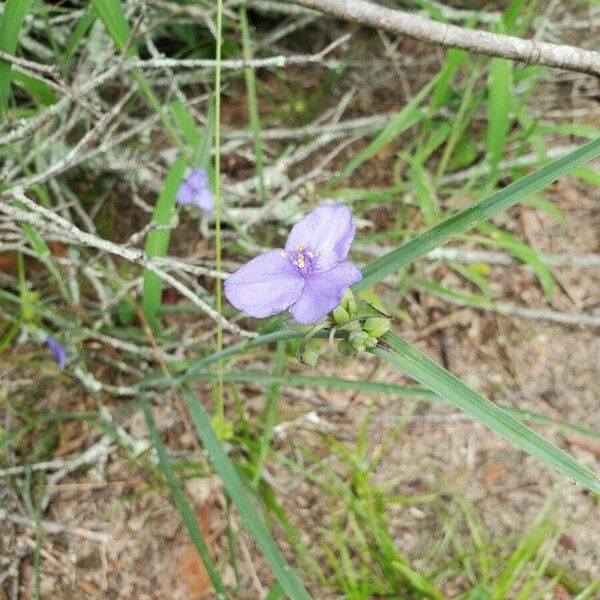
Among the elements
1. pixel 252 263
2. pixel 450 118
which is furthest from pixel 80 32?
pixel 450 118

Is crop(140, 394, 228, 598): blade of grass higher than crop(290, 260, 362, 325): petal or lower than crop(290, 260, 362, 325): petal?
lower

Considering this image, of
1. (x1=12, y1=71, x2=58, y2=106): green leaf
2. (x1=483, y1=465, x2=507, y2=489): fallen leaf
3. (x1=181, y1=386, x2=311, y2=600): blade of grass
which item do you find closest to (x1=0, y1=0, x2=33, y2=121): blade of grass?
(x1=12, y1=71, x2=58, y2=106): green leaf

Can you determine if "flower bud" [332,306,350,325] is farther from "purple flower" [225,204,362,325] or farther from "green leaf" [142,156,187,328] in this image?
"green leaf" [142,156,187,328]

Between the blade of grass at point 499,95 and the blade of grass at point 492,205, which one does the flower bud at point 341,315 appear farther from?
the blade of grass at point 499,95

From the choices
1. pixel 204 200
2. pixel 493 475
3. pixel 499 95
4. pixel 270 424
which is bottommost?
pixel 493 475

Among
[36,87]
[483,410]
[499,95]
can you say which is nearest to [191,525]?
[483,410]

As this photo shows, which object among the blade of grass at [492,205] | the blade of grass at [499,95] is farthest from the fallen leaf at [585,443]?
the blade of grass at [492,205]

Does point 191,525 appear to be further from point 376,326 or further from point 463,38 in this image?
point 463,38

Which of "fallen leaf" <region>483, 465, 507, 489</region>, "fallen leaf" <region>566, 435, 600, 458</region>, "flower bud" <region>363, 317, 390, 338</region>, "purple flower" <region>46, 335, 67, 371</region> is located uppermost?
"flower bud" <region>363, 317, 390, 338</region>
